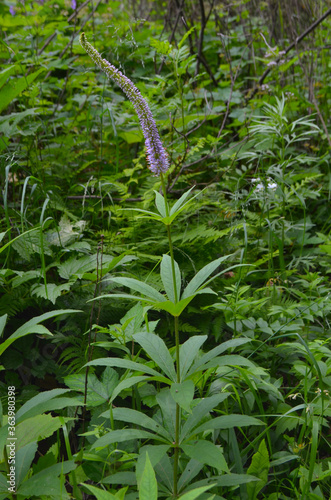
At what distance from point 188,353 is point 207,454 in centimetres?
33

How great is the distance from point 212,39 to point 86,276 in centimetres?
407

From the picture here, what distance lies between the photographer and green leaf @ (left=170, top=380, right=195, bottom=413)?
112 cm

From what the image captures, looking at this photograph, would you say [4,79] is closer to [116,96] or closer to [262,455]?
[116,96]

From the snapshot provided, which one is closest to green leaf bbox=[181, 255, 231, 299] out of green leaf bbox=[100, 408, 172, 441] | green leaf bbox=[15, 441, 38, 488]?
green leaf bbox=[100, 408, 172, 441]

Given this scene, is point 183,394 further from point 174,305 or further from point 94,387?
point 94,387

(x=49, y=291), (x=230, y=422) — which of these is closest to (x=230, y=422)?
(x=230, y=422)

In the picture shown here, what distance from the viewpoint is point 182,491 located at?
1.32m

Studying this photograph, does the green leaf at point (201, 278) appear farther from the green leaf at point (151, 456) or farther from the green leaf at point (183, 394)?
the green leaf at point (151, 456)

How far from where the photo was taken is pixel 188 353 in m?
1.45

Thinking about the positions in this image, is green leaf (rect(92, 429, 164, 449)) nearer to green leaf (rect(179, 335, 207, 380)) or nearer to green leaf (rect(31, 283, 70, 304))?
green leaf (rect(179, 335, 207, 380))

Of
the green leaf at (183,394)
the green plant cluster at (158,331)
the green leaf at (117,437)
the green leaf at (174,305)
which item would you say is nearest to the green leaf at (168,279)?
the green plant cluster at (158,331)

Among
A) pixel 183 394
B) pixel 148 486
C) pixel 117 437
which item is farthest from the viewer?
pixel 117 437

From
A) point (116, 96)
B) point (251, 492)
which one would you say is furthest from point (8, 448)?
point (116, 96)

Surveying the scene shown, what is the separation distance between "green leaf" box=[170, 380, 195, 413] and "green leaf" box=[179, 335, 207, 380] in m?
0.18
